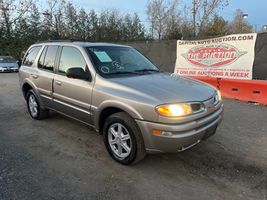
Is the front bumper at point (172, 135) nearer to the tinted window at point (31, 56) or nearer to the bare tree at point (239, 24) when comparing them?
the tinted window at point (31, 56)

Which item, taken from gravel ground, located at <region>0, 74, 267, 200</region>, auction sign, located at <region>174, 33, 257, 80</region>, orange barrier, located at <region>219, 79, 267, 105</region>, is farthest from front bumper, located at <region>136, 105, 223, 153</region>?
auction sign, located at <region>174, 33, 257, 80</region>

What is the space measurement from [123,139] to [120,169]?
0.42 meters

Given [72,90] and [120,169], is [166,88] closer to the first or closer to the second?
[120,169]

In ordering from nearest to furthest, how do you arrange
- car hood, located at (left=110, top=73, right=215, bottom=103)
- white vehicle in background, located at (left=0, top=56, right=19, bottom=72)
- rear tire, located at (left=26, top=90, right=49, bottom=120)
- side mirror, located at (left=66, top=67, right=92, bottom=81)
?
car hood, located at (left=110, top=73, right=215, bottom=103) → side mirror, located at (left=66, top=67, right=92, bottom=81) → rear tire, located at (left=26, top=90, right=49, bottom=120) → white vehicle in background, located at (left=0, top=56, right=19, bottom=72)

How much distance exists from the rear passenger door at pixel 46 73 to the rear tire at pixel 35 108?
0.41 meters

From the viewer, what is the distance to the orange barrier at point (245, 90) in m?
7.53

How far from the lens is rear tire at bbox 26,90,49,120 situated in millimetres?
6000

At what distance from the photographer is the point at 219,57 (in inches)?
367

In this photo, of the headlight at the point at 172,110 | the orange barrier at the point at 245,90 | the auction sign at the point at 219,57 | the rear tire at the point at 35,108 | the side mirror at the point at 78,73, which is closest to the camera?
the headlight at the point at 172,110

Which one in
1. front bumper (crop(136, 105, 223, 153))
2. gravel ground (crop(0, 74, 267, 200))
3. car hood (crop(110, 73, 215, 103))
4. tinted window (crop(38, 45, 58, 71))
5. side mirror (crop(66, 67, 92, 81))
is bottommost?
gravel ground (crop(0, 74, 267, 200))

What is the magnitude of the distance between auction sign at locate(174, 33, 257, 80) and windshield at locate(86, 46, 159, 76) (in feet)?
15.7

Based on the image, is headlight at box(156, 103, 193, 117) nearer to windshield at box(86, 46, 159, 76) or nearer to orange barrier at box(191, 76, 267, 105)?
windshield at box(86, 46, 159, 76)

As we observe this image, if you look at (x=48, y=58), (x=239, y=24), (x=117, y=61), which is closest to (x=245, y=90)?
(x=117, y=61)

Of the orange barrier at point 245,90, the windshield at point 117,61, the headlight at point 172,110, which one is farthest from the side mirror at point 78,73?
the orange barrier at point 245,90
